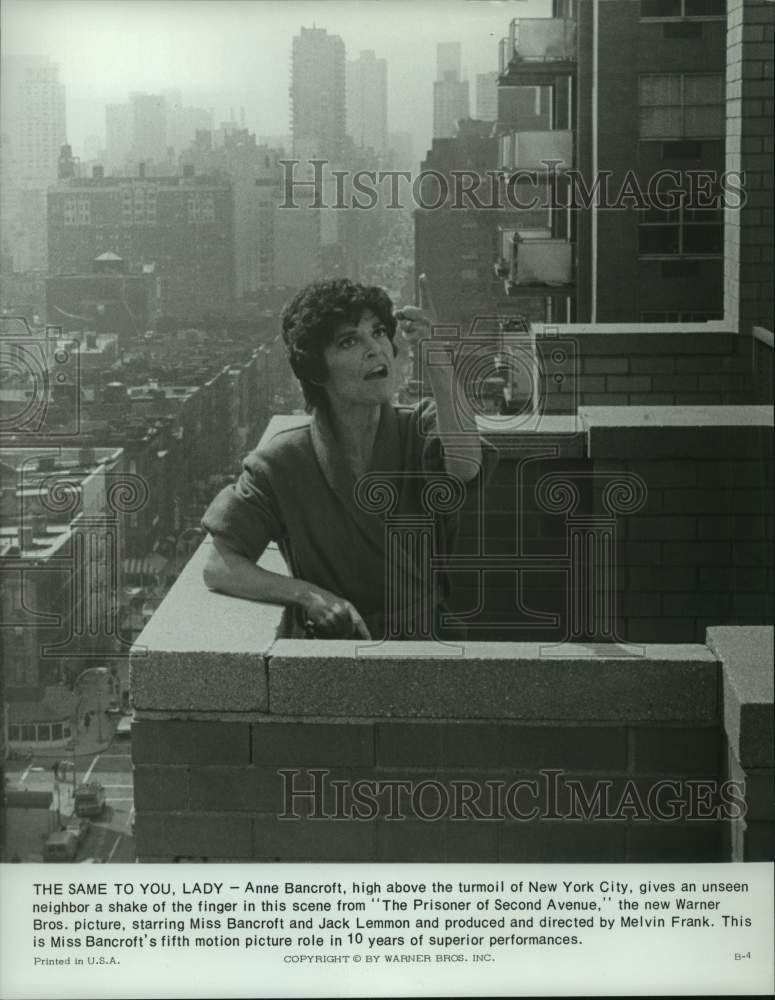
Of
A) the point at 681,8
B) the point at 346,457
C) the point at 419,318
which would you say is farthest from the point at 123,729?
the point at 681,8

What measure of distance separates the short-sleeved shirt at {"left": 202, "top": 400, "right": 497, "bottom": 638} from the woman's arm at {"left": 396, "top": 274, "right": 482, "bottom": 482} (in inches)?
1.0

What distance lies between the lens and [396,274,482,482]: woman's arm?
12.3 feet

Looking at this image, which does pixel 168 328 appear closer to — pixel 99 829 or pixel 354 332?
pixel 354 332

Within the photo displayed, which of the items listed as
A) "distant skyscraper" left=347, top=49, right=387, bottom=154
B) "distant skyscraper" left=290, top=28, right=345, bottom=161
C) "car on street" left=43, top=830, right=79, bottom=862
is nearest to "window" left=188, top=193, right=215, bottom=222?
"distant skyscraper" left=290, top=28, right=345, bottom=161

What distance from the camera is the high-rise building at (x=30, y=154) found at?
12.4 ft

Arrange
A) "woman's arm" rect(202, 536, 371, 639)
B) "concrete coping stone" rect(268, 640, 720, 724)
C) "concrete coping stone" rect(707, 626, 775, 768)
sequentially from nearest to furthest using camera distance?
"concrete coping stone" rect(707, 626, 775, 768)
"concrete coping stone" rect(268, 640, 720, 724)
"woman's arm" rect(202, 536, 371, 639)

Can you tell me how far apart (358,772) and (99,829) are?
27.8 inches

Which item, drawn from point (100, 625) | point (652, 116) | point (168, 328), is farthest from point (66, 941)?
point (652, 116)

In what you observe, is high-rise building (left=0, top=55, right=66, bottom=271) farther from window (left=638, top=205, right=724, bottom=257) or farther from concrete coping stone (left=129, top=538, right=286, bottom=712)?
window (left=638, top=205, right=724, bottom=257)

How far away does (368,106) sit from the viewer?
3.89 metres

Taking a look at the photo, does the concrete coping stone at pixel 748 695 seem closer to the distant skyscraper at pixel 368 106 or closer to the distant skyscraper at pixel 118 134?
the distant skyscraper at pixel 368 106

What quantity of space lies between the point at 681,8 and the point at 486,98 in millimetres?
552

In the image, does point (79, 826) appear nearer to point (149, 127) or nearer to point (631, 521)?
point (631, 521)

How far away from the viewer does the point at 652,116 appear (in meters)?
3.96
